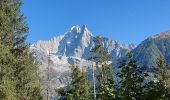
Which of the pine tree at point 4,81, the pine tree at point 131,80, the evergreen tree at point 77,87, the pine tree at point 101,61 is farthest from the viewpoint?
the pine tree at point 101,61

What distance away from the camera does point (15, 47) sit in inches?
1833

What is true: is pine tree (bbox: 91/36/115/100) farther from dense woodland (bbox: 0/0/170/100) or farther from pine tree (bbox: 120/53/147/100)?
pine tree (bbox: 120/53/147/100)

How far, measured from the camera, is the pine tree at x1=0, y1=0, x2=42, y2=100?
126ft

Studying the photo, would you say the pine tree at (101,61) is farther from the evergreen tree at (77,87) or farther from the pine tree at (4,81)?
the pine tree at (4,81)

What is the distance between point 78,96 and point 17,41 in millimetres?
25539

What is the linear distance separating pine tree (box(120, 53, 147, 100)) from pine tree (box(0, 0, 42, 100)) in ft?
51.2

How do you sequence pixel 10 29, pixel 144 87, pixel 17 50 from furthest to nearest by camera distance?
pixel 17 50 → pixel 10 29 → pixel 144 87

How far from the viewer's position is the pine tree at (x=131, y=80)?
19.9 m

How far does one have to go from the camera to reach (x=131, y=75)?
20578 millimetres

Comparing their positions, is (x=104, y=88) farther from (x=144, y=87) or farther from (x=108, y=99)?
(x=144, y=87)

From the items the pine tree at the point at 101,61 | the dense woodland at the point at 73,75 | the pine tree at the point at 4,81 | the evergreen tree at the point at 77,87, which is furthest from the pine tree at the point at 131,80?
the pine tree at the point at 101,61

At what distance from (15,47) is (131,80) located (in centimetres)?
2812

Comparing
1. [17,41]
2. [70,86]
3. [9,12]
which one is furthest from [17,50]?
[70,86]

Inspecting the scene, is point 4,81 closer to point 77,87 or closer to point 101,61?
point 77,87
